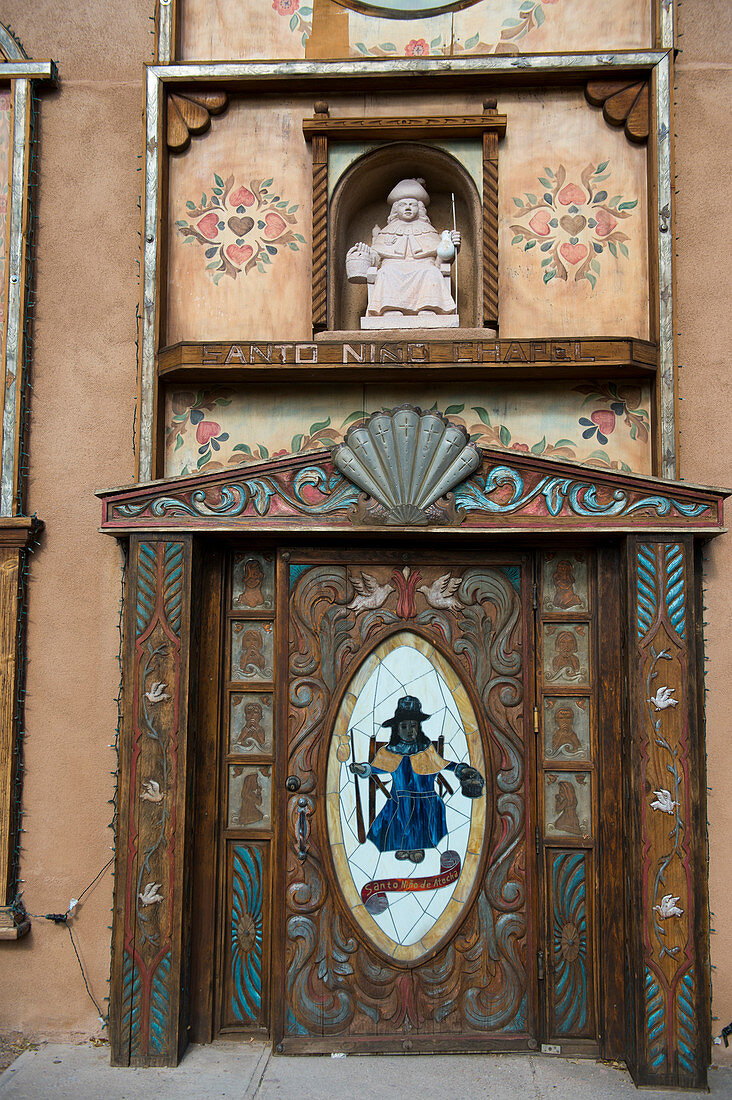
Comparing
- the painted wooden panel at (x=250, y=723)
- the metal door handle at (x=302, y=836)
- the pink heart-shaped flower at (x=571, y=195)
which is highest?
the pink heart-shaped flower at (x=571, y=195)

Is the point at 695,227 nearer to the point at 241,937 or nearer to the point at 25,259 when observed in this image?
the point at 25,259

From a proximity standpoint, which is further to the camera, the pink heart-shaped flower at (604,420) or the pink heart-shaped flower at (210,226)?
the pink heart-shaped flower at (210,226)

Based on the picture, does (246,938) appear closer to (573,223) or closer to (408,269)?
(408,269)

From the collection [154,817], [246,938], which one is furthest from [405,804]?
[154,817]

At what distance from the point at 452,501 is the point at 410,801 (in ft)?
4.88

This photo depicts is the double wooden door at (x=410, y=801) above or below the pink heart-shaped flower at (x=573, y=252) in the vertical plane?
below

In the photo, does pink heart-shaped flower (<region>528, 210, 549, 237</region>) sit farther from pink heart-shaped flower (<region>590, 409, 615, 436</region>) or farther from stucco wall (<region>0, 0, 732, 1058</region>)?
pink heart-shaped flower (<region>590, 409, 615, 436</region>)

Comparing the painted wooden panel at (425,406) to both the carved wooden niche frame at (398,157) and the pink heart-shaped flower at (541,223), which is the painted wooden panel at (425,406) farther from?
the pink heart-shaped flower at (541,223)

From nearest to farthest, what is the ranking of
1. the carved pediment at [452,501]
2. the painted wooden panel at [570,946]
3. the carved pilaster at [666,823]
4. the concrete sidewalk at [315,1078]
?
the concrete sidewalk at [315,1078]
the carved pilaster at [666,823]
the carved pediment at [452,501]
the painted wooden panel at [570,946]

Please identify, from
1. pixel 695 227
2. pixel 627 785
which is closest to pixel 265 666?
pixel 627 785

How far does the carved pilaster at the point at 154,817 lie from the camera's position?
4.36 metres

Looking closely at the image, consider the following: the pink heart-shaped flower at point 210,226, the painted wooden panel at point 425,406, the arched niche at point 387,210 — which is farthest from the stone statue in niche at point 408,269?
the pink heart-shaped flower at point 210,226

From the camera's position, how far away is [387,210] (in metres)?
5.38

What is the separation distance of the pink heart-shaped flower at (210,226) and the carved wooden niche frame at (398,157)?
1.79 feet
